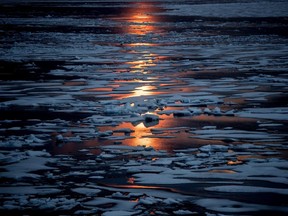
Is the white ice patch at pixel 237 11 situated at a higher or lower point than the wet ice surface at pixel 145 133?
higher

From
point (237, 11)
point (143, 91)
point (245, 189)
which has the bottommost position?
point (245, 189)

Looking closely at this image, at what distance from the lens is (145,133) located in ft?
28.2

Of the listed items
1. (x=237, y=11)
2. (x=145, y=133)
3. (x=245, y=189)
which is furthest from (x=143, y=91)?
(x=237, y=11)

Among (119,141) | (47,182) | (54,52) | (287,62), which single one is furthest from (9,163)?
(54,52)

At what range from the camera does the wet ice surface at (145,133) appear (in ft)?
19.0

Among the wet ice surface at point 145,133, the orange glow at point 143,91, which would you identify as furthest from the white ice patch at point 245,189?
the orange glow at point 143,91

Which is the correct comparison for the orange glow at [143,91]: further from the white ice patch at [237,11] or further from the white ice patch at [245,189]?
the white ice patch at [237,11]

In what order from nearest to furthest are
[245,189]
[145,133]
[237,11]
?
[245,189] < [145,133] < [237,11]

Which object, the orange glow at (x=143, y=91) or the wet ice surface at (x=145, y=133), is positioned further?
the orange glow at (x=143, y=91)

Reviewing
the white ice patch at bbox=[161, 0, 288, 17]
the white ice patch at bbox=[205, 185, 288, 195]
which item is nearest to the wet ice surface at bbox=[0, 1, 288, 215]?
the white ice patch at bbox=[205, 185, 288, 195]

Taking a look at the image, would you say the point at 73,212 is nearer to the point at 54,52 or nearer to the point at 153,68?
the point at 153,68

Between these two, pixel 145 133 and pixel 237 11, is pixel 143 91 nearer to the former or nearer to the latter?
pixel 145 133

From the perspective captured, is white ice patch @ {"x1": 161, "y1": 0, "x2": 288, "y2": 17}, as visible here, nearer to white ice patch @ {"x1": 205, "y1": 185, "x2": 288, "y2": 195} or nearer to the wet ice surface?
the wet ice surface

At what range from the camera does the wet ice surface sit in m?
5.79
